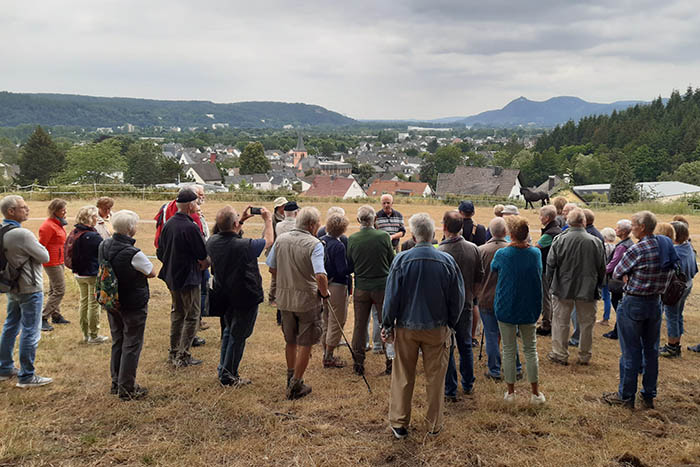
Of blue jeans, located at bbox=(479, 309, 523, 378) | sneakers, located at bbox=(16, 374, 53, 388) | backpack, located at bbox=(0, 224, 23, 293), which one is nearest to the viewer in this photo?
backpack, located at bbox=(0, 224, 23, 293)

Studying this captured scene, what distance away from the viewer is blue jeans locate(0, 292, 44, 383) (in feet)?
16.1

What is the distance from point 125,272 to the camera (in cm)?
445

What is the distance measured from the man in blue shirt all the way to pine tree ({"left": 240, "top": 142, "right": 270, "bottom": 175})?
10750cm

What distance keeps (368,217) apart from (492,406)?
7.20 feet

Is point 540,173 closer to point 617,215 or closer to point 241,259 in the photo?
point 617,215

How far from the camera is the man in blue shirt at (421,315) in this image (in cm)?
392

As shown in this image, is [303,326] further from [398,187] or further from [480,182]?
[398,187]

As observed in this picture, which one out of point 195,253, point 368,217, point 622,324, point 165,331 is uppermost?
point 368,217

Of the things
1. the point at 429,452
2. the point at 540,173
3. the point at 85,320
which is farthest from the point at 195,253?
the point at 540,173

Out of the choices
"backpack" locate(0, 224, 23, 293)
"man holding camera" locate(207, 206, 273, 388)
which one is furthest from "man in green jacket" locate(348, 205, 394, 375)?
"backpack" locate(0, 224, 23, 293)

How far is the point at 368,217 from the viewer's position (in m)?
5.43

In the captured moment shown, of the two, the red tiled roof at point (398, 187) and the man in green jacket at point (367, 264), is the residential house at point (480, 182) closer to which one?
the red tiled roof at point (398, 187)

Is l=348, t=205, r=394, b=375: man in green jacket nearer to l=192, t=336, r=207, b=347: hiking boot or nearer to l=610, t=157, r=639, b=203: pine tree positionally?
l=192, t=336, r=207, b=347: hiking boot

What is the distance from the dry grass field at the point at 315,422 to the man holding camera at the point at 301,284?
52cm
